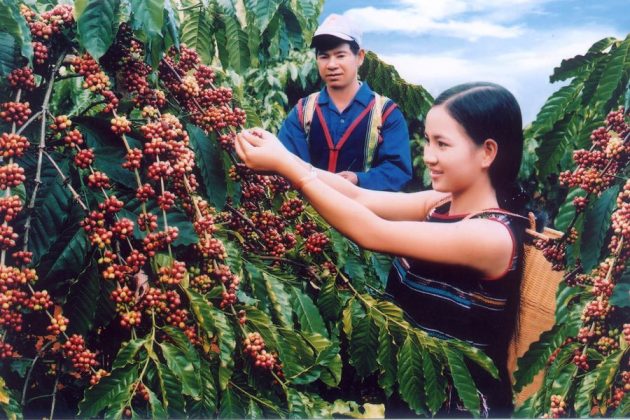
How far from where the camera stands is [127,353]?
2.65ft

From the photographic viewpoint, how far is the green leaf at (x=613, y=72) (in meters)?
1.02

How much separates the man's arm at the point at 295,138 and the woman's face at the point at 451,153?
0.39 meters

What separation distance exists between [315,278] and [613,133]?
54 cm

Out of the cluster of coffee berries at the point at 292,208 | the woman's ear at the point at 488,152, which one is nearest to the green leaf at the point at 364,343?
the cluster of coffee berries at the point at 292,208

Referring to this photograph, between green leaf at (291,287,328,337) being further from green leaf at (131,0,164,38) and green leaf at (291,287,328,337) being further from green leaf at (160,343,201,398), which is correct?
green leaf at (131,0,164,38)

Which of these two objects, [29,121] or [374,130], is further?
[374,130]

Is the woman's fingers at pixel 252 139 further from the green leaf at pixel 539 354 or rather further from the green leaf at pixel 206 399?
the green leaf at pixel 539 354

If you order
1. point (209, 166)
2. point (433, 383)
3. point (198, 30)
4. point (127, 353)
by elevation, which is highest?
point (198, 30)

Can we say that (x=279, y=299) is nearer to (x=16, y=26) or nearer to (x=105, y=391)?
(x=105, y=391)

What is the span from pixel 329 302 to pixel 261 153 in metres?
0.29

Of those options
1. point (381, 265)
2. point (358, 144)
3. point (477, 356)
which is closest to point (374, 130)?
point (358, 144)

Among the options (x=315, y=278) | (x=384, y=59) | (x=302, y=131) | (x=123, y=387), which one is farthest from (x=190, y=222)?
(x=384, y=59)

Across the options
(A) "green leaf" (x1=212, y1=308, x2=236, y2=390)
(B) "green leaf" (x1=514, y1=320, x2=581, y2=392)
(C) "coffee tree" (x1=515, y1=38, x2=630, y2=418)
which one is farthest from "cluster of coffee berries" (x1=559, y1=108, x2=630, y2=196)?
(A) "green leaf" (x1=212, y1=308, x2=236, y2=390)

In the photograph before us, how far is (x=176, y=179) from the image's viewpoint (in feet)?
2.88
